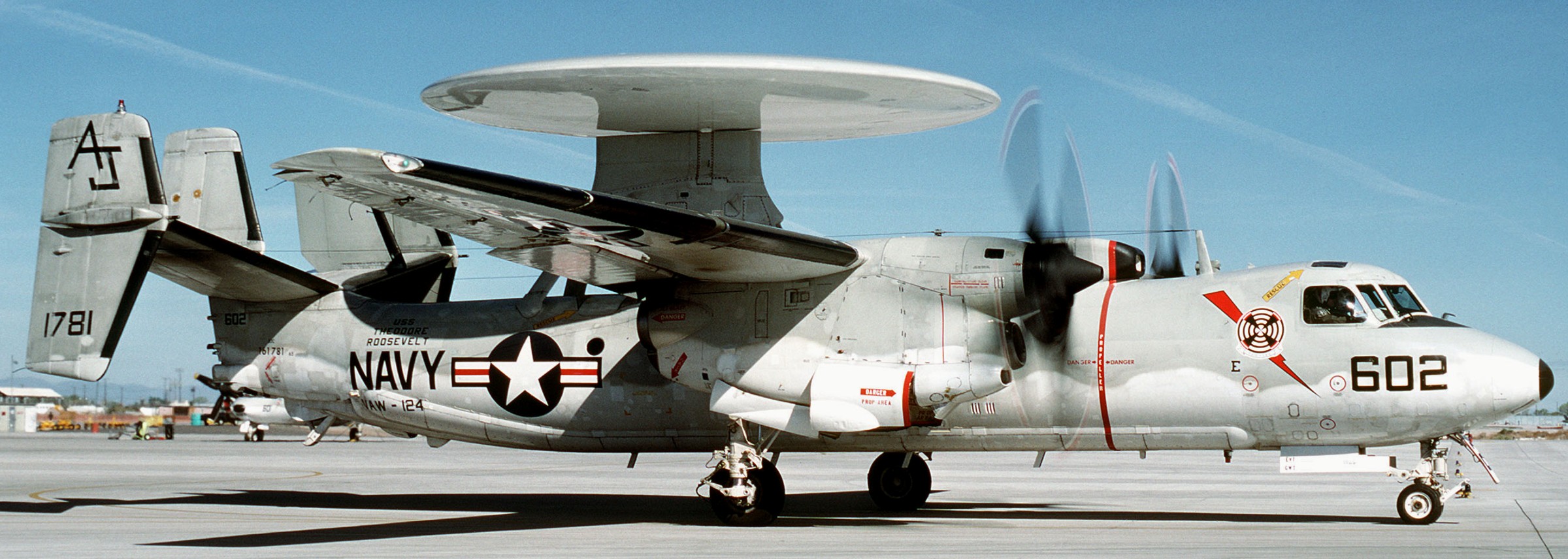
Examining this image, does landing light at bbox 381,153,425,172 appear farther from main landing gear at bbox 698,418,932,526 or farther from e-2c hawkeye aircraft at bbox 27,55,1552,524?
main landing gear at bbox 698,418,932,526

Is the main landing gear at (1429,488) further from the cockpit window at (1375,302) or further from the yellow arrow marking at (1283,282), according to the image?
the yellow arrow marking at (1283,282)

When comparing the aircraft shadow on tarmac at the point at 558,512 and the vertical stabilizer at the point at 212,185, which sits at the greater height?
the vertical stabilizer at the point at 212,185

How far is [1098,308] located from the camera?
536 inches

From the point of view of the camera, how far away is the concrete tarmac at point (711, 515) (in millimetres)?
11578

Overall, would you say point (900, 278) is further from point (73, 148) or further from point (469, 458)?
point (469, 458)

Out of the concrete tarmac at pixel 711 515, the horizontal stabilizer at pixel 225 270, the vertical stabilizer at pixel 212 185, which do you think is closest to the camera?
the concrete tarmac at pixel 711 515

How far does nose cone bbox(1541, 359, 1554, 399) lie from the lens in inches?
493

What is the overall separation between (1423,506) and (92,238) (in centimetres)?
1539

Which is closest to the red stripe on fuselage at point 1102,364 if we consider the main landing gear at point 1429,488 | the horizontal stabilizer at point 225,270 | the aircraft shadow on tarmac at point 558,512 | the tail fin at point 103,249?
the aircraft shadow on tarmac at point 558,512

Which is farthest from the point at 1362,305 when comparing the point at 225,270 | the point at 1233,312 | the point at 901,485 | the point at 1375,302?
the point at 225,270

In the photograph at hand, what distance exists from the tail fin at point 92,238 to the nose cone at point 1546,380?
50.2 feet

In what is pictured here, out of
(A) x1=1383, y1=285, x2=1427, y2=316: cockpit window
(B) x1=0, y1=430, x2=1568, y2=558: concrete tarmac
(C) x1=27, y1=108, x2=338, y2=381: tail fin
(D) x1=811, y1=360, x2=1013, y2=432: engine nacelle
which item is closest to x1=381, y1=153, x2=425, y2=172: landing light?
(B) x1=0, y1=430, x2=1568, y2=558: concrete tarmac

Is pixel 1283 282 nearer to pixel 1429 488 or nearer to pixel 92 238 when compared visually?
pixel 1429 488

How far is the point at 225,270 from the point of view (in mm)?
16219
